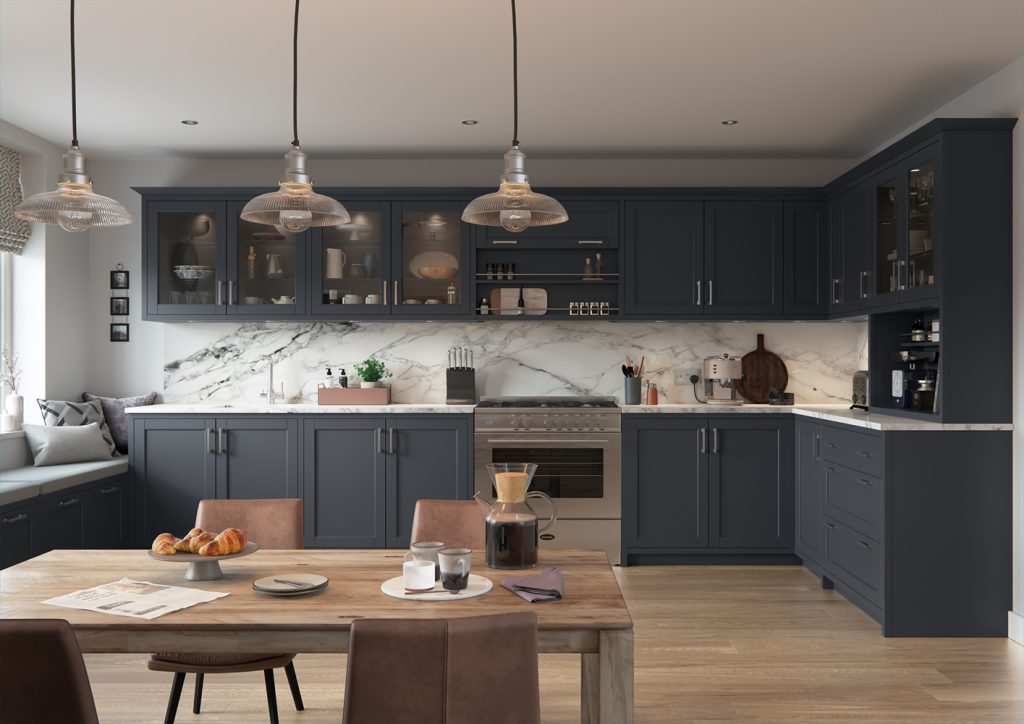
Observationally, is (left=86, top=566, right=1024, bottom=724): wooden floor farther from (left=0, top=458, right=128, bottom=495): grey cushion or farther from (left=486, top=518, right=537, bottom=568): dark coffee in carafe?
(left=0, top=458, right=128, bottom=495): grey cushion

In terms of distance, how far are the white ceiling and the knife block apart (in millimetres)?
1528

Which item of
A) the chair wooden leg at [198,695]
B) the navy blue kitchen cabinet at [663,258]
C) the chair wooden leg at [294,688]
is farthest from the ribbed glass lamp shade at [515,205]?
the navy blue kitchen cabinet at [663,258]

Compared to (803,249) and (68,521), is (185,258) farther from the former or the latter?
(803,249)

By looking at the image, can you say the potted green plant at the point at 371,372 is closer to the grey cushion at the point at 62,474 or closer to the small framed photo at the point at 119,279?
the grey cushion at the point at 62,474

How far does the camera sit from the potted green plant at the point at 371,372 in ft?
18.3

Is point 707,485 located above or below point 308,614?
below

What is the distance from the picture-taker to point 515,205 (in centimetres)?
246

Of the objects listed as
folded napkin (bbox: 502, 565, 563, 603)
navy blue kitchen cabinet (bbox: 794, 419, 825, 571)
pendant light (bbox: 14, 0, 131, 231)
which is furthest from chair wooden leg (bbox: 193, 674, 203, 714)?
navy blue kitchen cabinet (bbox: 794, 419, 825, 571)

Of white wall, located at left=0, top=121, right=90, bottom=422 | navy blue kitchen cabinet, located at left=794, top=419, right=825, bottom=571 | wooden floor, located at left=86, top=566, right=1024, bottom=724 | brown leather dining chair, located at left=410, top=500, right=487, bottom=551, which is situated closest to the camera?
brown leather dining chair, located at left=410, top=500, right=487, bottom=551

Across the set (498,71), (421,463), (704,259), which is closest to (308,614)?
(498,71)

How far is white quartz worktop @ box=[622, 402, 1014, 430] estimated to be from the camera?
3.79m

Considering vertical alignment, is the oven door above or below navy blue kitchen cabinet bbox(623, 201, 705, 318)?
below

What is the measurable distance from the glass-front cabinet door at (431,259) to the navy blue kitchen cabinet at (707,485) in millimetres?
1437

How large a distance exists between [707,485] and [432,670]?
4.02m
